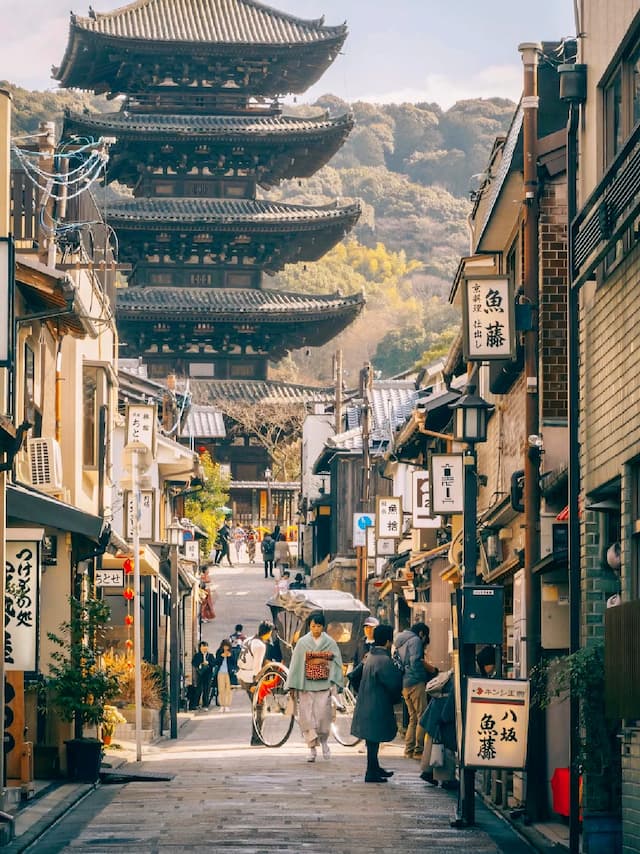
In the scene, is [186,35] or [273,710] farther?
[186,35]

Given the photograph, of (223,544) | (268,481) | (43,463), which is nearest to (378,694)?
(43,463)

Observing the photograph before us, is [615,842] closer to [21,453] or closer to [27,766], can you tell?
[27,766]

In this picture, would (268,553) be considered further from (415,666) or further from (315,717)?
(315,717)

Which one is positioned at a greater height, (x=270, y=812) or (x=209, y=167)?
(x=209, y=167)

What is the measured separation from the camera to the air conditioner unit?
18906 millimetres

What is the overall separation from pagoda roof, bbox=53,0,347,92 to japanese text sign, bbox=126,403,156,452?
38189 mm

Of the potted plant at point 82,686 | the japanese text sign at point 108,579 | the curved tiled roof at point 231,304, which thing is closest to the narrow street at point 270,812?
the potted plant at point 82,686

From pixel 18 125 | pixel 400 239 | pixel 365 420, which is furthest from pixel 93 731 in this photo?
pixel 400 239

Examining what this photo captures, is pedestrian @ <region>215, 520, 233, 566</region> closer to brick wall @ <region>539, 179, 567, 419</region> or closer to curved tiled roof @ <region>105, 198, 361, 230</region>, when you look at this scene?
curved tiled roof @ <region>105, 198, 361, 230</region>

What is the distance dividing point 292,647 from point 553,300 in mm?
21672

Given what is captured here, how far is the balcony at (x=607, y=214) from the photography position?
1037 cm

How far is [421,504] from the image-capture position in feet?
95.4

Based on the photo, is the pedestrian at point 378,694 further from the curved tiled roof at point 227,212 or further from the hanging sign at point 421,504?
the curved tiled roof at point 227,212

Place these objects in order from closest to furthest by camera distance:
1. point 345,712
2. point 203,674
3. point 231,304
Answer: point 345,712 < point 203,674 < point 231,304
